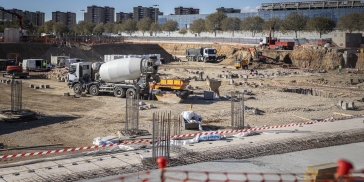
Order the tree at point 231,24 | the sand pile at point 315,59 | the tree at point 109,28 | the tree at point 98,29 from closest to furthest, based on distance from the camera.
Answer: the sand pile at point 315,59 < the tree at point 231,24 < the tree at point 98,29 < the tree at point 109,28

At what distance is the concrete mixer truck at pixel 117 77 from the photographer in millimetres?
25266

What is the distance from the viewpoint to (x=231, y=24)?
91.4m

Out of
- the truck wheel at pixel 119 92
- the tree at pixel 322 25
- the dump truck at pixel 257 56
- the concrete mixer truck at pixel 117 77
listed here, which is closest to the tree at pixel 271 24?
the tree at pixel 322 25

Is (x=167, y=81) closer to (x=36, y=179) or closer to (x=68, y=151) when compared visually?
(x=68, y=151)

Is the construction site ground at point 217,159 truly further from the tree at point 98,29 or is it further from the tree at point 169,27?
the tree at point 98,29

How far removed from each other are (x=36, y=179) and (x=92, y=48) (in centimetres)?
5113

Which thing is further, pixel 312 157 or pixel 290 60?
pixel 290 60

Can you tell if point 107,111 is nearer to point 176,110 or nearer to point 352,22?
point 176,110

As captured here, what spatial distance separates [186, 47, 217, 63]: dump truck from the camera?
198ft

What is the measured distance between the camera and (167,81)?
1021 inches

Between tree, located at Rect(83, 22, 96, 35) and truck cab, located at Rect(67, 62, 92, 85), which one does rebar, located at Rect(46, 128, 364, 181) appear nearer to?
truck cab, located at Rect(67, 62, 92, 85)

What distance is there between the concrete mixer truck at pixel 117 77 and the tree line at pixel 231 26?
142 ft

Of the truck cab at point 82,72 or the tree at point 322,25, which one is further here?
the tree at point 322,25

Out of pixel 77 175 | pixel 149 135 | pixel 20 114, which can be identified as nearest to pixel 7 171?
pixel 77 175
